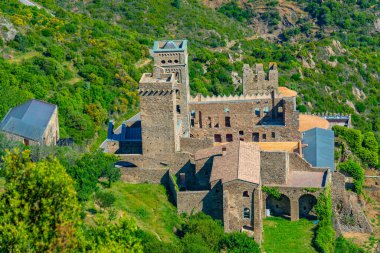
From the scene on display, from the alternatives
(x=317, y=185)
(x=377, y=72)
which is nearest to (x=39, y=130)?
(x=317, y=185)

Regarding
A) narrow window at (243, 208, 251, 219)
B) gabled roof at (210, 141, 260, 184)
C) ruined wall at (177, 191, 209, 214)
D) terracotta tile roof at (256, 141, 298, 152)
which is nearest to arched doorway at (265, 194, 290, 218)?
gabled roof at (210, 141, 260, 184)

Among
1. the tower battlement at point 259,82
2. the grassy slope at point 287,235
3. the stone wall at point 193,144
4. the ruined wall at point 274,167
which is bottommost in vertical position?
the grassy slope at point 287,235

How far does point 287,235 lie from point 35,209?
2574 centimetres

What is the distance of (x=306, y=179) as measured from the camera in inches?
2071

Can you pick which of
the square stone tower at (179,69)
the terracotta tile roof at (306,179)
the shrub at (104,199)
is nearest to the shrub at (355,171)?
the terracotta tile roof at (306,179)

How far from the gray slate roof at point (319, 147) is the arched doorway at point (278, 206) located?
5687mm

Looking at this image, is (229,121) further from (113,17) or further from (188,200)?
(113,17)

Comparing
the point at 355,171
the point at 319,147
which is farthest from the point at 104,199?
the point at 355,171

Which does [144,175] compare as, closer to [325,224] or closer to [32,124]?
[32,124]

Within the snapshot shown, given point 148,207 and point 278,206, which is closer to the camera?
point 148,207

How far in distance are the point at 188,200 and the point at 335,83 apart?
173 ft

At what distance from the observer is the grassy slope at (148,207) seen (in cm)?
4865

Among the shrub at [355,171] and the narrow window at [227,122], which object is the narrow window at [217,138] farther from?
the shrub at [355,171]

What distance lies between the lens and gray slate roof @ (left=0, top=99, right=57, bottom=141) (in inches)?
2185
